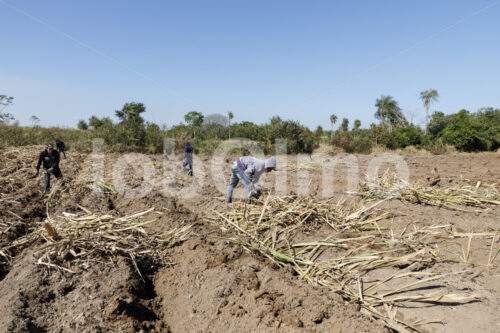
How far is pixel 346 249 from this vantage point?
4.08 meters

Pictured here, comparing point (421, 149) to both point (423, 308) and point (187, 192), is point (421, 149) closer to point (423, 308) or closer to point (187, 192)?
point (187, 192)

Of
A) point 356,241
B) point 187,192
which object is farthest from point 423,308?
point 187,192

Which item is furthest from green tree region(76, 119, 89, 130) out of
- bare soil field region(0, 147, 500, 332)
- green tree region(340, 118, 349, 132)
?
bare soil field region(0, 147, 500, 332)

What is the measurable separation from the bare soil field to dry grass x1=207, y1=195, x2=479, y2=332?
21 mm

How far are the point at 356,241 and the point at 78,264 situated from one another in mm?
3863

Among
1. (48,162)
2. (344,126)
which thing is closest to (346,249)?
(48,162)

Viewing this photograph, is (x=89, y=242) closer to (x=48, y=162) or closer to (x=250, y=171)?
(x=250, y=171)

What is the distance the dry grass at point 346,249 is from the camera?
2.97 metres

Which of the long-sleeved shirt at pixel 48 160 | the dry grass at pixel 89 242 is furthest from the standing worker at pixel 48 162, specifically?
the dry grass at pixel 89 242

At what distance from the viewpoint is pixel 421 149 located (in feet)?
83.2

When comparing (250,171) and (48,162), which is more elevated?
(48,162)

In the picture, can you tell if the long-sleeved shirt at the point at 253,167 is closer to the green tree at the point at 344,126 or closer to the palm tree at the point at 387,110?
the green tree at the point at 344,126

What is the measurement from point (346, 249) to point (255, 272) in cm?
144

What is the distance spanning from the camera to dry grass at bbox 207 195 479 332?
2969mm
